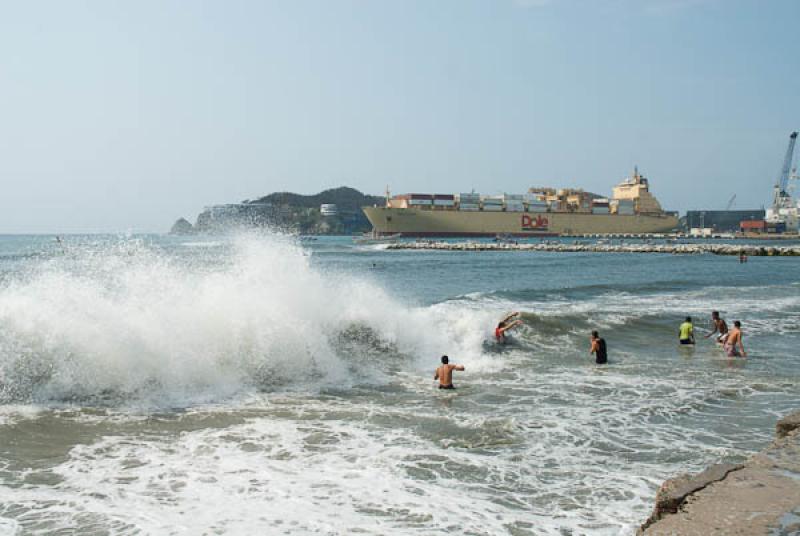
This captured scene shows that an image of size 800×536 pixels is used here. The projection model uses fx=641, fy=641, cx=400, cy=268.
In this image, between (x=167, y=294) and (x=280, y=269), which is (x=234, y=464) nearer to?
(x=167, y=294)

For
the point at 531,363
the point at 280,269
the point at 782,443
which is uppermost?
the point at 280,269

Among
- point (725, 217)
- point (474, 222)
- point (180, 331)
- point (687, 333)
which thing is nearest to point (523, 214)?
point (474, 222)

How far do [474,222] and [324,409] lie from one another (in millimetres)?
101500

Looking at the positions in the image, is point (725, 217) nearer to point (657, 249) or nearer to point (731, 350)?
point (657, 249)

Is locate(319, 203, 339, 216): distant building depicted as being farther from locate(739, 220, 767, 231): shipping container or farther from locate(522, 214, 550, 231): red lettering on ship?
locate(739, 220, 767, 231): shipping container

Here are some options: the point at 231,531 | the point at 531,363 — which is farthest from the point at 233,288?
the point at 231,531

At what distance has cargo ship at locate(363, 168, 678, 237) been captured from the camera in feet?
359

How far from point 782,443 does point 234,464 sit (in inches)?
221

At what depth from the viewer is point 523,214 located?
112 m

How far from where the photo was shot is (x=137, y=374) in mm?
10844

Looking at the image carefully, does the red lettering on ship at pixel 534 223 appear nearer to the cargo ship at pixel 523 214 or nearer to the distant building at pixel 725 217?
the cargo ship at pixel 523 214

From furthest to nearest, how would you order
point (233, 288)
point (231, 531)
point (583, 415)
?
point (233, 288), point (583, 415), point (231, 531)

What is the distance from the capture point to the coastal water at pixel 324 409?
617 cm

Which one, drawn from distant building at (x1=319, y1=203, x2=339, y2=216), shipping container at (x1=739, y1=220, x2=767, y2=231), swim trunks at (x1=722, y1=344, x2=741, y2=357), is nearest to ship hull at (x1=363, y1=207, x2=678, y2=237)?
shipping container at (x1=739, y1=220, x2=767, y2=231)
